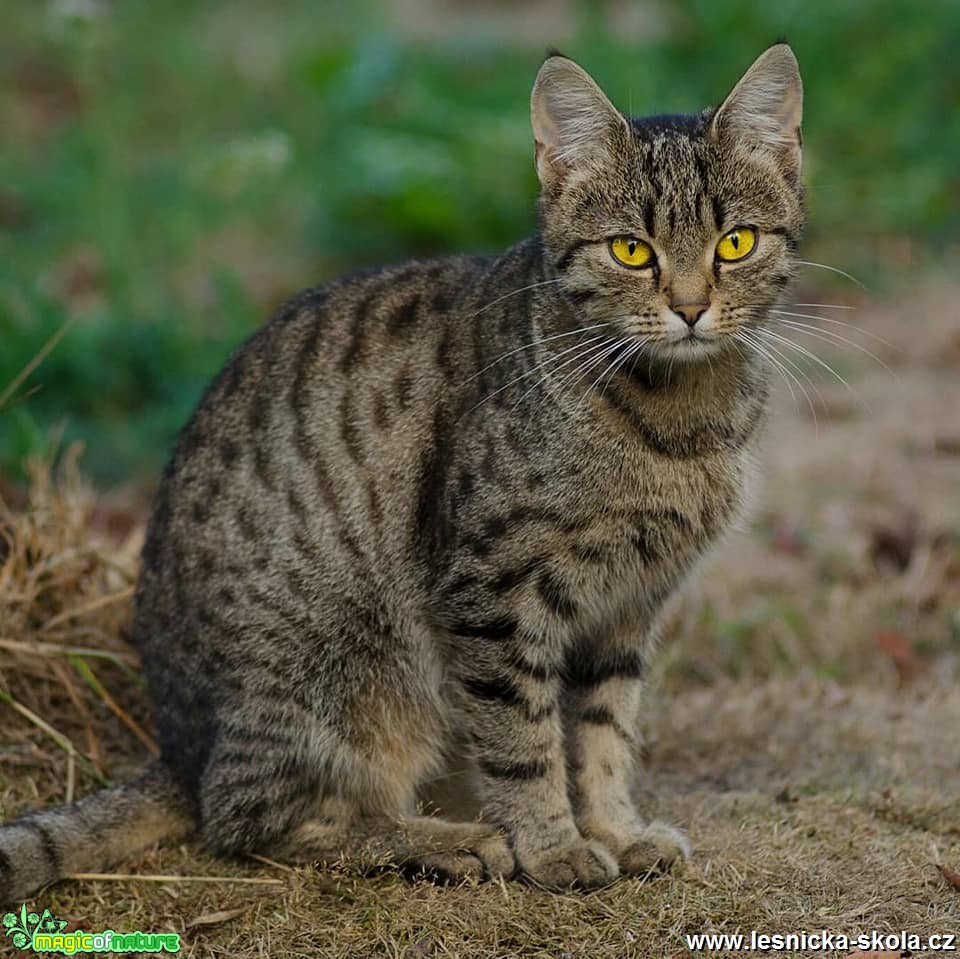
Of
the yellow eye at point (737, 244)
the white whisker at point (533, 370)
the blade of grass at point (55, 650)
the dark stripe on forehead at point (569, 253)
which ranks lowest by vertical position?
the blade of grass at point (55, 650)

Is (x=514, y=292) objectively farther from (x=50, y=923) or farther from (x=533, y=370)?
(x=50, y=923)

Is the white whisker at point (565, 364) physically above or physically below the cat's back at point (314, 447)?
above

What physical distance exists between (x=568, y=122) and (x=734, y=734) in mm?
1810

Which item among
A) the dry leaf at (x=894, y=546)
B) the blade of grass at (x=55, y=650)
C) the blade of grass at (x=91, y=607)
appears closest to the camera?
the blade of grass at (x=55, y=650)

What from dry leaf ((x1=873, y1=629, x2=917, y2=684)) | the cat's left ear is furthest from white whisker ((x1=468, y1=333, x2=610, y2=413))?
dry leaf ((x1=873, y1=629, x2=917, y2=684))

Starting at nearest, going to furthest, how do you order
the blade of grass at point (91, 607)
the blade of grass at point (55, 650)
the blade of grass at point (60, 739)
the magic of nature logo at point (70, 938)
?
the magic of nature logo at point (70, 938) < the blade of grass at point (60, 739) < the blade of grass at point (55, 650) < the blade of grass at point (91, 607)

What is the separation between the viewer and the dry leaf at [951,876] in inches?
121

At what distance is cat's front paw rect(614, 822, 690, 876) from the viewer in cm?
324

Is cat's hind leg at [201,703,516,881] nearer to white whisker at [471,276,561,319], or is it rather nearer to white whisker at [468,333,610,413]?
white whisker at [468,333,610,413]

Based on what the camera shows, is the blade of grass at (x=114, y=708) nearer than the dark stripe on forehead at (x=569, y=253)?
No

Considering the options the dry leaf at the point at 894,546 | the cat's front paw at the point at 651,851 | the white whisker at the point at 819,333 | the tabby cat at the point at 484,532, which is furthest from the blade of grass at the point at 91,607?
the dry leaf at the point at 894,546

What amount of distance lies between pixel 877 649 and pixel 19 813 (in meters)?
2.65

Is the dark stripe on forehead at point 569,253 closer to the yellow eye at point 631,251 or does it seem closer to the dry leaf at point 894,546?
the yellow eye at point 631,251

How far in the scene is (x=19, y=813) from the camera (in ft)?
11.3
